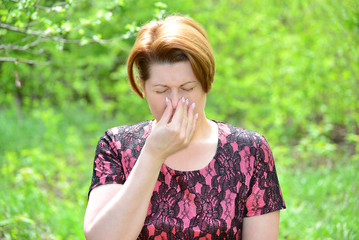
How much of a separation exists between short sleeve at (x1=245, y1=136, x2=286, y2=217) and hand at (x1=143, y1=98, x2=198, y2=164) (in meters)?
0.41

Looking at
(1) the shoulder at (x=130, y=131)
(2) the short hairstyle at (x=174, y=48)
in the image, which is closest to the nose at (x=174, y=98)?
(2) the short hairstyle at (x=174, y=48)

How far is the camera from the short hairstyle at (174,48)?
1876 millimetres

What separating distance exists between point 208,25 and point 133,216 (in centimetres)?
668

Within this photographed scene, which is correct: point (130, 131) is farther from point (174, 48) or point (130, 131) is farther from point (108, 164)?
point (174, 48)

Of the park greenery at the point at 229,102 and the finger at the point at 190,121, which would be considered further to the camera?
the park greenery at the point at 229,102

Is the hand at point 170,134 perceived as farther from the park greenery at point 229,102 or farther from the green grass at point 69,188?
the green grass at point 69,188

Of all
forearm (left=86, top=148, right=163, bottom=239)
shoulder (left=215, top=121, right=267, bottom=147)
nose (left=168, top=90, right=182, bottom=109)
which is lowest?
forearm (left=86, top=148, right=163, bottom=239)

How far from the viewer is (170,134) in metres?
1.80

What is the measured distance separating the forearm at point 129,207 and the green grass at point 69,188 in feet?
4.66

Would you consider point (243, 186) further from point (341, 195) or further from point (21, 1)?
point (341, 195)

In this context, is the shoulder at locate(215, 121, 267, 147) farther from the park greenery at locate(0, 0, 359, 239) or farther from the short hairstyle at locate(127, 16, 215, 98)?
the park greenery at locate(0, 0, 359, 239)

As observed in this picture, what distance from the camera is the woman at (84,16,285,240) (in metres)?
1.80

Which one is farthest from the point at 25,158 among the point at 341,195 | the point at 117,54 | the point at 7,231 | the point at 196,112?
the point at 196,112

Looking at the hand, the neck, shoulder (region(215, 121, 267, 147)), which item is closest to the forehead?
the hand
